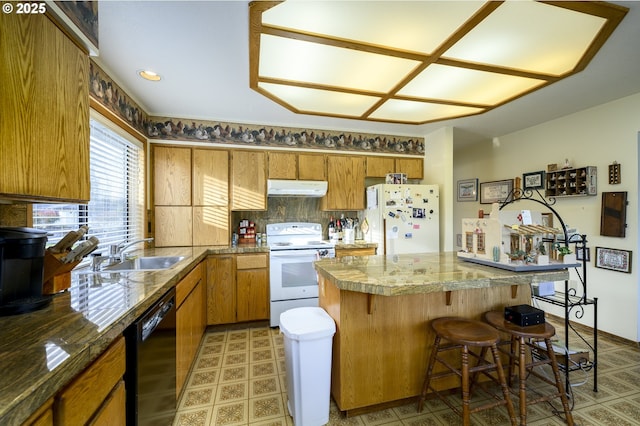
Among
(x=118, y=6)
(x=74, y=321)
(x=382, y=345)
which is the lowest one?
(x=382, y=345)

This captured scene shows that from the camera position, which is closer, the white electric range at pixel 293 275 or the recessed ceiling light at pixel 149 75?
the recessed ceiling light at pixel 149 75

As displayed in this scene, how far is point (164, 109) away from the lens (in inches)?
113

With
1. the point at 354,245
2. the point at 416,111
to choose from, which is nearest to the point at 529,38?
the point at 416,111

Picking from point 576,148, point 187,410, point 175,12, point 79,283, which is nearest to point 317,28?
point 175,12

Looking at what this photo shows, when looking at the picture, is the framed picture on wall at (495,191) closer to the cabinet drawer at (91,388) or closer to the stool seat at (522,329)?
the stool seat at (522,329)

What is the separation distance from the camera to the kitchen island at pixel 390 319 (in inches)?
61.1

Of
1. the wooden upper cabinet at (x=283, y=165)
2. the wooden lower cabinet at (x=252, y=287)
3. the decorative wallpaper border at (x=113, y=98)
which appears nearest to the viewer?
the decorative wallpaper border at (x=113, y=98)

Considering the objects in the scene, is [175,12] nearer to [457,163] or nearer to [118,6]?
[118,6]

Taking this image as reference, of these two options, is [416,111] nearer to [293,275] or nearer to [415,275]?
[415,275]

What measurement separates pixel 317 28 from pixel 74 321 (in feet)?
6.26

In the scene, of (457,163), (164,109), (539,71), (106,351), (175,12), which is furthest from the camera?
(457,163)

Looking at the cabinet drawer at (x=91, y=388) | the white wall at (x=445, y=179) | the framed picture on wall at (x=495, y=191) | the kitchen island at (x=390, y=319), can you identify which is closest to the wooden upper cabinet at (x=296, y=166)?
the white wall at (x=445, y=179)

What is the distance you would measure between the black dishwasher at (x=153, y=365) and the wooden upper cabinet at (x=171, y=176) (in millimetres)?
1730

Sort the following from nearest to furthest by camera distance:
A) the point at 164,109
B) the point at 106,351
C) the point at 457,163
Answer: the point at 106,351
the point at 164,109
the point at 457,163
